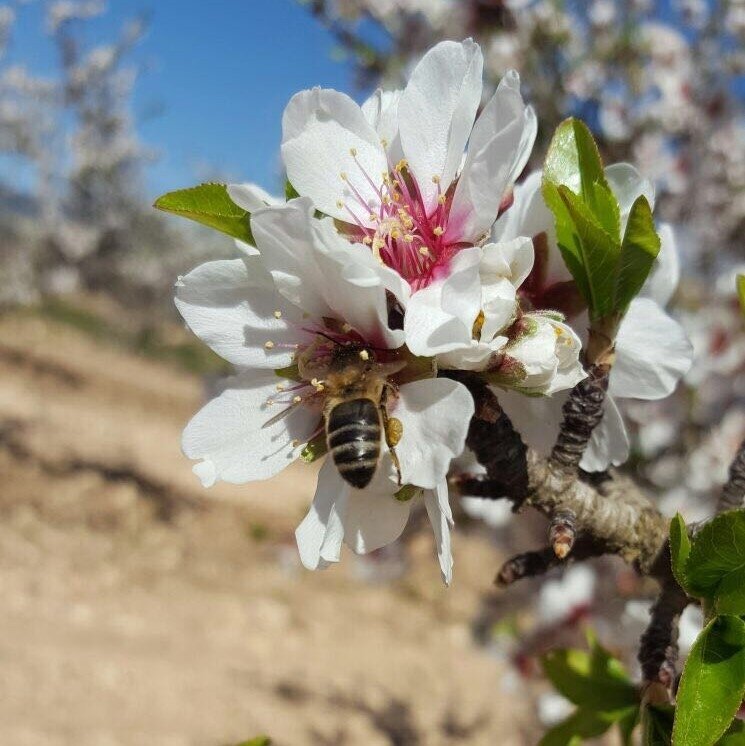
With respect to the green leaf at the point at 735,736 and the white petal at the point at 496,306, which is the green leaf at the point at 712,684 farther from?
the white petal at the point at 496,306

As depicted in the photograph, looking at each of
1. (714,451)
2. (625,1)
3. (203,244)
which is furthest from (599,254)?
(203,244)

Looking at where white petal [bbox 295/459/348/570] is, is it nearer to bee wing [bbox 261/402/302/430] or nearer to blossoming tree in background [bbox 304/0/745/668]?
bee wing [bbox 261/402/302/430]

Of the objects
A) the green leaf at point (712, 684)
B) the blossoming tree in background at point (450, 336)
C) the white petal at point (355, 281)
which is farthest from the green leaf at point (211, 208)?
the green leaf at point (712, 684)

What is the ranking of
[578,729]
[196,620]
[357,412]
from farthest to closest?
[196,620] → [578,729] → [357,412]

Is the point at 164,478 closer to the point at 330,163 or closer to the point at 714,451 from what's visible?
the point at 714,451

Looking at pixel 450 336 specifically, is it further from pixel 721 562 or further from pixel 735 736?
pixel 735 736

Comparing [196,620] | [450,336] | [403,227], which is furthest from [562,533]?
[196,620]
